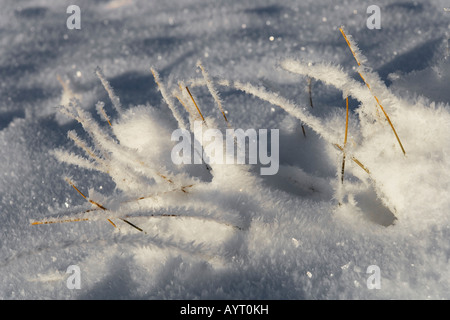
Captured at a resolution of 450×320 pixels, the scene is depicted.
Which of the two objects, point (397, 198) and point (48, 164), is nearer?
point (397, 198)

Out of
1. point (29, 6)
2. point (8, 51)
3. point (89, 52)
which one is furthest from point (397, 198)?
point (29, 6)

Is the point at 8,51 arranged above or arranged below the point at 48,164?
above
